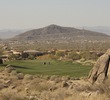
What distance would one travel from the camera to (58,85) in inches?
836

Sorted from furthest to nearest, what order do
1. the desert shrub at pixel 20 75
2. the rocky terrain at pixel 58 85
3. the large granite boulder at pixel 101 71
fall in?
the desert shrub at pixel 20 75 → the large granite boulder at pixel 101 71 → the rocky terrain at pixel 58 85

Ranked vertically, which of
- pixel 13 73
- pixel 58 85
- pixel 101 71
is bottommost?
pixel 58 85

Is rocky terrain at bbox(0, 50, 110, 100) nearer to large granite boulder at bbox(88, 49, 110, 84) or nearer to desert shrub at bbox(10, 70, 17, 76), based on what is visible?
large granite boulder at bbox(88, 49, 110, 84)

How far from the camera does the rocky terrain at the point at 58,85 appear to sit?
57.1ft

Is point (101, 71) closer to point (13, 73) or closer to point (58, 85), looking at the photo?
point (58, 85)

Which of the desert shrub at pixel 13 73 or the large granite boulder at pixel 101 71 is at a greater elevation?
the large granite boulder at pixel 101 71

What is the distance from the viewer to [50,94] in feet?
57.9

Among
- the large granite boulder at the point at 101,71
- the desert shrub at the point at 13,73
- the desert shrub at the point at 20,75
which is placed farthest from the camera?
the desert shrub at the point at 13,73

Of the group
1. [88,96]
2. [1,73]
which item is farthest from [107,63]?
[1,73]

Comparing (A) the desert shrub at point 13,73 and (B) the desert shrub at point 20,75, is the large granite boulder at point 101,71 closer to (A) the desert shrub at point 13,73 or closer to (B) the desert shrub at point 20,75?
(B) the desert shrub at point 20,75

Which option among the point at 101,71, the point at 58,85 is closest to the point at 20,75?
the point at 58,85

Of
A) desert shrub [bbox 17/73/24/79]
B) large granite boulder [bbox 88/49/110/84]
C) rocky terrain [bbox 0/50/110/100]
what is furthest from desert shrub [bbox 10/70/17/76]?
large granite boulder [bbox 88/49/110/84]

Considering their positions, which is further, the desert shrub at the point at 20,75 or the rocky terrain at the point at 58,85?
the desert shrub at the point at 20,75

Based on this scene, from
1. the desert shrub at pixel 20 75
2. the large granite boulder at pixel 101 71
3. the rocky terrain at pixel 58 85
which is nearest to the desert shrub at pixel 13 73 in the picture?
the desert shrub at pixel 20 75
